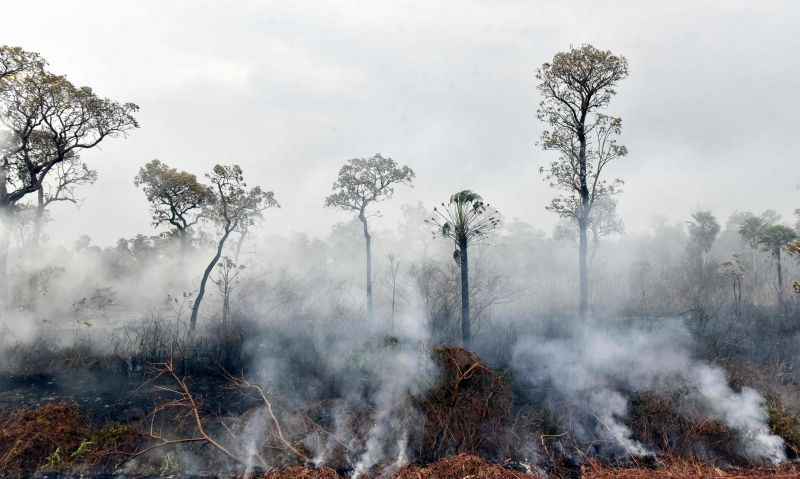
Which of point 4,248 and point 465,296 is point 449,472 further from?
A: point 4,248

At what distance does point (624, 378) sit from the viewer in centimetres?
1260

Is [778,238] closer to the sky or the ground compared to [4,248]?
closer to the sky

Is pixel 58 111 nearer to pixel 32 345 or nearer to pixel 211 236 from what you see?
pixel 32 345

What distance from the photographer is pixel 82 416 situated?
10867 mm

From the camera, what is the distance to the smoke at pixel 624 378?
10.3 meters

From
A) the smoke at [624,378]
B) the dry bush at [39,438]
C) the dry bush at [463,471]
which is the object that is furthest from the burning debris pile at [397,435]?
the dry bush at [463,471]

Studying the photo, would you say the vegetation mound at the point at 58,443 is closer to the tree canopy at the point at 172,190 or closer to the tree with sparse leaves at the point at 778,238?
the tree canopy at the point at 172,190

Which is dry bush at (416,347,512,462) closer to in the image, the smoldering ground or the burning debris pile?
the burning debris pile

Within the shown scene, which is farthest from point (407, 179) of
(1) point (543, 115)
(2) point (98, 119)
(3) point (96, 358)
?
(3) point (96, 358)

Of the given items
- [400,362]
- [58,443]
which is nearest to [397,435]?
[400,362]

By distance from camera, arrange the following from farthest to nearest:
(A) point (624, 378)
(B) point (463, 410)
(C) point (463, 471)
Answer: (A) point (624, 378) → (B) point (463, 410) → (C) point (463, 471)

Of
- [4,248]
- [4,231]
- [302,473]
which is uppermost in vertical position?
[4,231]

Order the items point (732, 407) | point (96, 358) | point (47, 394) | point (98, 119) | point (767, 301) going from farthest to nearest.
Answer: point (767, 301) → point (98, 119) → point (96, 358) → point (47, 394) → point (732, 407)

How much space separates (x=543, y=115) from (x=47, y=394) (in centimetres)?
2018
